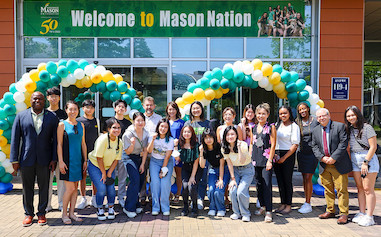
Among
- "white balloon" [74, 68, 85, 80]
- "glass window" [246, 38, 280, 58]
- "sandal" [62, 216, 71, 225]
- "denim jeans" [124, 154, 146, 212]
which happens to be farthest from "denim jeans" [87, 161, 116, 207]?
"glass window" [246, 38, 280, 58]

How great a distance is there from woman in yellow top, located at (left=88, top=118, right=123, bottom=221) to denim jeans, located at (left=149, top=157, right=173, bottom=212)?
60 cm

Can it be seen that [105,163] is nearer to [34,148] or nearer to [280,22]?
[34,148]

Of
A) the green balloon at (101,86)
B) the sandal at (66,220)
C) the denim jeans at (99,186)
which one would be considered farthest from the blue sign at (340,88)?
the sandal at (66,220)

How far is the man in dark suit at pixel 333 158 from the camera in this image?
15.9 feet

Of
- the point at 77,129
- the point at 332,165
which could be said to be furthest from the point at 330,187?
the point at 77,129

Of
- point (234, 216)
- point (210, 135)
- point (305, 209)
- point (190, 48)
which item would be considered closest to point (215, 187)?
point (234, 216)

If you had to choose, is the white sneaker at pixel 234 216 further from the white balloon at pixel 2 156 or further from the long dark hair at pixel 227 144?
the white balloon at pixel 2 156

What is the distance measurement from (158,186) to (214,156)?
1011mm

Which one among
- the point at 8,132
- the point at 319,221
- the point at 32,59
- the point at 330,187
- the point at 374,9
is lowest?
the point at 319,221

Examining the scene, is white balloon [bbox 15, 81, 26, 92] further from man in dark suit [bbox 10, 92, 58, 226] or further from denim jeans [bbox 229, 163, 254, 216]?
denim jeans [bbox 229, 163, 254, 216]

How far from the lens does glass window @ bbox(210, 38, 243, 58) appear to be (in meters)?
9.02

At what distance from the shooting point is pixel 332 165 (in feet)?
16.3

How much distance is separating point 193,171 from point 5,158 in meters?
3.87

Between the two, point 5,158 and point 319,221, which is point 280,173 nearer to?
Answer: point 319,221
